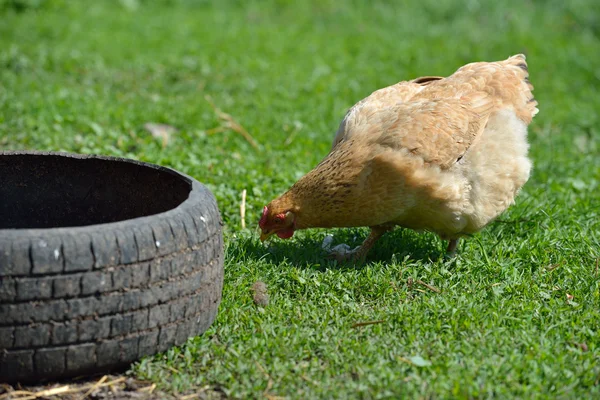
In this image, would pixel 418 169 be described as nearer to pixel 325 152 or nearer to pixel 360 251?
pixel 360 251

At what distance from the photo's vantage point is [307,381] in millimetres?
3346

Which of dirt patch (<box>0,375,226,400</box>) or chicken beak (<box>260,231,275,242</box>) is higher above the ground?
chicken beak (<box>260,231,275,242</box>)

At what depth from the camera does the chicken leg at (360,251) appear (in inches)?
184

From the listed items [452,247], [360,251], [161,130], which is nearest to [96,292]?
[360,251]

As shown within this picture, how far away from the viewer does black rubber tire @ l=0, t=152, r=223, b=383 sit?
3.03 m

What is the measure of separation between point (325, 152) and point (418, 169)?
2.55 m

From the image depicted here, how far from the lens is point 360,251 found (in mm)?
4719

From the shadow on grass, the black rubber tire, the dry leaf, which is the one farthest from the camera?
the dry leaf

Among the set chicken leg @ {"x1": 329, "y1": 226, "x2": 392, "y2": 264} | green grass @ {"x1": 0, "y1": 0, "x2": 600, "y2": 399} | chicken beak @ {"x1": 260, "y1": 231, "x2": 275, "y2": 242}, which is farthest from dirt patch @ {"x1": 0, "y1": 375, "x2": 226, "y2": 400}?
chicken leg @ {"x1": 329, "y1": 226, "x2": 392, "y2": 264}

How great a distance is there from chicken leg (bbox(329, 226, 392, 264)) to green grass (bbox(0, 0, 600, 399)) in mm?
86

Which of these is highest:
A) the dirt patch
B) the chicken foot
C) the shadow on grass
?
the chicken foot

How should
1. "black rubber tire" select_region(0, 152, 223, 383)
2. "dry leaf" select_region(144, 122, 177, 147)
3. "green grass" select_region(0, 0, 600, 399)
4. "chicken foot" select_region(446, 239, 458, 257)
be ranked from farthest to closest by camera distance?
"dry leaf" select_region(144, 122, 177, 147), "chicken foot" select_region(446, 239, 458, 257), "green grass" select_region(0, 0, 600, 399), "black rubber tire" select_region(0, 152, 223, 383)

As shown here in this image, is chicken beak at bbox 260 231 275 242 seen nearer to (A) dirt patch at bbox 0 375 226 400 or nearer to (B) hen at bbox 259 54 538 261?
→ (B) hen at bbox 259 54 538 261

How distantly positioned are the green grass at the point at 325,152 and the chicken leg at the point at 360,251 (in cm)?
9
